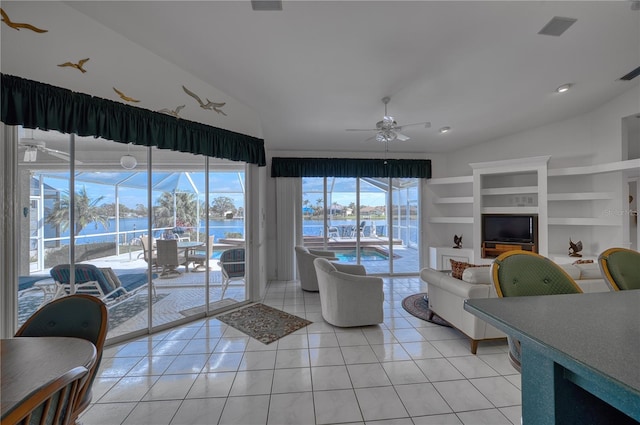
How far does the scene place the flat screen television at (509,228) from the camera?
14.5 feet

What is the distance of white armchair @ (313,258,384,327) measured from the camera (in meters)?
3.04

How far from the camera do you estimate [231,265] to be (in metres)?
3.90

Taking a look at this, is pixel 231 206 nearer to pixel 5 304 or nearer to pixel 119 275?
pixel 119 275

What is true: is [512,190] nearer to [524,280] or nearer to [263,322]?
[524,280]

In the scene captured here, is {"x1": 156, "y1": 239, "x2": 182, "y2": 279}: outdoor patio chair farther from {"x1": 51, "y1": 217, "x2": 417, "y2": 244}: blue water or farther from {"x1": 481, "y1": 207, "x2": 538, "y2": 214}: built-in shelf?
{"x1": 481, "y1": 207, "x2": 538, "y2": 214}: built-in shelf

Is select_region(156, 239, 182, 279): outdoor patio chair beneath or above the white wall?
beneath

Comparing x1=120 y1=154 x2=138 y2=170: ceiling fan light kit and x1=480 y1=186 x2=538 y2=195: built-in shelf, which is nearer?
x1=120 y1=154 x2=138 y2=170: ceiling fan light kit

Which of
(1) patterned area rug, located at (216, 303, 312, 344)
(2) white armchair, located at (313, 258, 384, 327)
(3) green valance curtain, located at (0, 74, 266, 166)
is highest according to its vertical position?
(3) green valance curtain, located at (0, 74, 266, 166)

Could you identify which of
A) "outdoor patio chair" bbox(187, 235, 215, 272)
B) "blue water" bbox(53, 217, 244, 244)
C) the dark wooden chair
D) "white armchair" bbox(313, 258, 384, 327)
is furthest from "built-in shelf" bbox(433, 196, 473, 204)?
the dark wooden chair

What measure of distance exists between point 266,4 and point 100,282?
3.11 metres

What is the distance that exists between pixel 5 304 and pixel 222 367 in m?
1.66

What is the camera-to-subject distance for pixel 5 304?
1.84 meters

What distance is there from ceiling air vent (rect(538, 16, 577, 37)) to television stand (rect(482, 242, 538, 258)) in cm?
337

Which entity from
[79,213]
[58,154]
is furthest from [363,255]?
[58,154]
